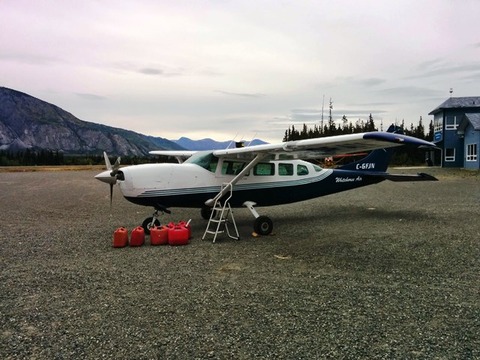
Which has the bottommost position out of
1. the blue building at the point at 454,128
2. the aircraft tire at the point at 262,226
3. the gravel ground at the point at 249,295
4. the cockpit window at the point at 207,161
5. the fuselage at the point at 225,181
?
the gravel ground at the point at 249,295

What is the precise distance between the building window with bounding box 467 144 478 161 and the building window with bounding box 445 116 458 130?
5.21 metres

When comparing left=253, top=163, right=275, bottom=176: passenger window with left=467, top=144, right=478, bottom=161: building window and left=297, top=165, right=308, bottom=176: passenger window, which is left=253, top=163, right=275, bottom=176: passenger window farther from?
left=467, top=144, right=478, bottom=161: building window

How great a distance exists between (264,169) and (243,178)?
2.50ft

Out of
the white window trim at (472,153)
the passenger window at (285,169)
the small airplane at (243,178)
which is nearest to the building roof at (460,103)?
the white window trim at (472,153)

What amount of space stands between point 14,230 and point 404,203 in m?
14.1

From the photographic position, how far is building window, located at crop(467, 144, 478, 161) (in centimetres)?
3766

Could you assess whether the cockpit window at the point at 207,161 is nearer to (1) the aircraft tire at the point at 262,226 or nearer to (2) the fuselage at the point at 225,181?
(2) the fuselage at the point at 225,181

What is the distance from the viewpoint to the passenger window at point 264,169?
11.5 meters

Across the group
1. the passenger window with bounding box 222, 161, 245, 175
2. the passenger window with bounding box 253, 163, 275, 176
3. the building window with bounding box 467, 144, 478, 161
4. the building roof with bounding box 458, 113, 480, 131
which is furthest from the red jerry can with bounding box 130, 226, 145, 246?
the building window with bounding box 467, 144, 478, 161

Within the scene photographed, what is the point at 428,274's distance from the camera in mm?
6449

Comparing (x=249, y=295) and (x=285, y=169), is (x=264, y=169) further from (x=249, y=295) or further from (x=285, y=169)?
(x=249, y=295)

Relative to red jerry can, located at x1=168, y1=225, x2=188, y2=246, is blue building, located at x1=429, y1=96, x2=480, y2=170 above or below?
above

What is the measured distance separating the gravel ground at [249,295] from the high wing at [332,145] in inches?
85.1

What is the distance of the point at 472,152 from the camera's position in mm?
38469
